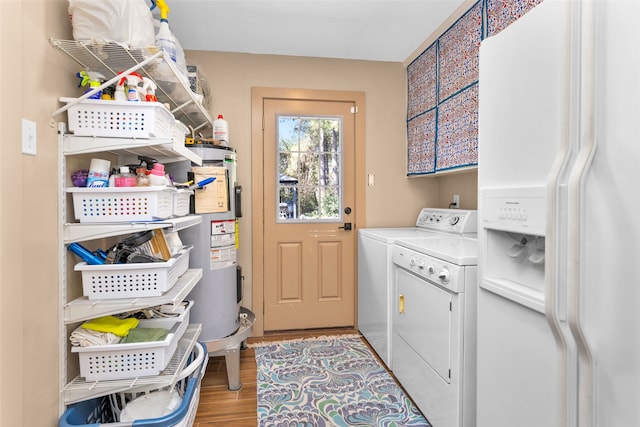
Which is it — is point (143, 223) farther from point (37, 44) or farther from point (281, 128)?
point (281, 128)

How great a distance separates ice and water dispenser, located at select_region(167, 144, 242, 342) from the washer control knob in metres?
1.41

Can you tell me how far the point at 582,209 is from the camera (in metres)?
0.86

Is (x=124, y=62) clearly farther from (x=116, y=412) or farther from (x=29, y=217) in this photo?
(x=116, y=412)

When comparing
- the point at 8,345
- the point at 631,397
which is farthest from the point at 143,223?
the point at 631,397

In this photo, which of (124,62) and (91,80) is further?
(124,62)

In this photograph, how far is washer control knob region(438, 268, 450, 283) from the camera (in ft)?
5.15

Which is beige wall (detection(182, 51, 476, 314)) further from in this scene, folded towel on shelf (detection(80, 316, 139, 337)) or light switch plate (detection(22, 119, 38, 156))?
light switch plate (detection(22, 119, 38, 156))

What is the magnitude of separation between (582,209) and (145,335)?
5.34 ft

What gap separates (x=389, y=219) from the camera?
3189 millimetres

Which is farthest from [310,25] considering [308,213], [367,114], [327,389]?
[327,389]

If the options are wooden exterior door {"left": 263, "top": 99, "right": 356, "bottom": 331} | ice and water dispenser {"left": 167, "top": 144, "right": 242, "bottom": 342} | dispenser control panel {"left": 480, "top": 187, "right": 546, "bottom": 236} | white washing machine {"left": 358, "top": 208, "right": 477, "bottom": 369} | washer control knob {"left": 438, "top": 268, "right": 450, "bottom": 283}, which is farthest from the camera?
wooden exterior door {"left": 263, "top": 99, "right": 356, "bottom": 331}

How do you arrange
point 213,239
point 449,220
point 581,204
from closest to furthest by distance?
point 581,204
point 213,239
point 449,220

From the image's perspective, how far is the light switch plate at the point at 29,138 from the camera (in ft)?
3.70

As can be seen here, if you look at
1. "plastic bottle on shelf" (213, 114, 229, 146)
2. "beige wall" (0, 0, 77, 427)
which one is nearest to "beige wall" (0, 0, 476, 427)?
"beige wall" (0, 0, 77, 427)
